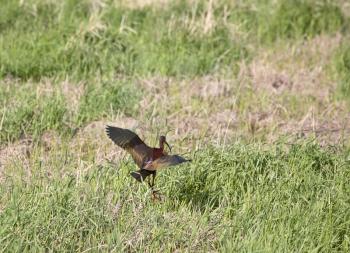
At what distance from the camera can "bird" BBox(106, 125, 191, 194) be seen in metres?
3.42

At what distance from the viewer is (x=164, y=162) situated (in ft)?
11.1

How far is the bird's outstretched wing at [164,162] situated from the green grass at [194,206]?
23 cm

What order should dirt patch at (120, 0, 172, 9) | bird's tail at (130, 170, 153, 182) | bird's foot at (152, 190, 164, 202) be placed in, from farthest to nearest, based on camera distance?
dirt patch at (120, 0, 172, 9) → bird's foot at (152, 190, 164, 202) → bird's tail at (130, 170, 153, 182)

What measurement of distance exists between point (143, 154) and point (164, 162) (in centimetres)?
26

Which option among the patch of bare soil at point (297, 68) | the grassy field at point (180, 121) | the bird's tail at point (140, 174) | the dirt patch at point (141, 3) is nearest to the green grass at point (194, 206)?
the grassy field at point (180, 121)

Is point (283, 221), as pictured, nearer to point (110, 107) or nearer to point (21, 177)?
point (21, 177)

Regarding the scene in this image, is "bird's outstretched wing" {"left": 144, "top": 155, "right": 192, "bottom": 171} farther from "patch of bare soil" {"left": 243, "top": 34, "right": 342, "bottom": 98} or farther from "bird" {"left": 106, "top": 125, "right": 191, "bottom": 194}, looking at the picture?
"patch of bare soil" {"left": 243, "top": 34, "right": 342, "bottom": 98}

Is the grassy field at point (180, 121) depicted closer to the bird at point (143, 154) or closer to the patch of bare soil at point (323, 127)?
the patch of bare soil at point (323, 127)

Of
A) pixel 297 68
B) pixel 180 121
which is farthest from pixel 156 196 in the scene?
pixel 297 68

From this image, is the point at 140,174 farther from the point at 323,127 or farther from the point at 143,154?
the point at 323,127

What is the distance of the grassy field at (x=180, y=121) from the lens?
358 cm

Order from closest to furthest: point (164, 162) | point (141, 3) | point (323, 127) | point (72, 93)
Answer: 1. point (164, 162)
2. point (323, 127)
3. point (72, 93)
4. point (141, 3)

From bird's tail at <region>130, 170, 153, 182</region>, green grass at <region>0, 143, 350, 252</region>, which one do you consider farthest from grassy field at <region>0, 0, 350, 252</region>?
bird's tail at <region>130, 170, 153, 182</region>

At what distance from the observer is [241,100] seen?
18.6 feet
